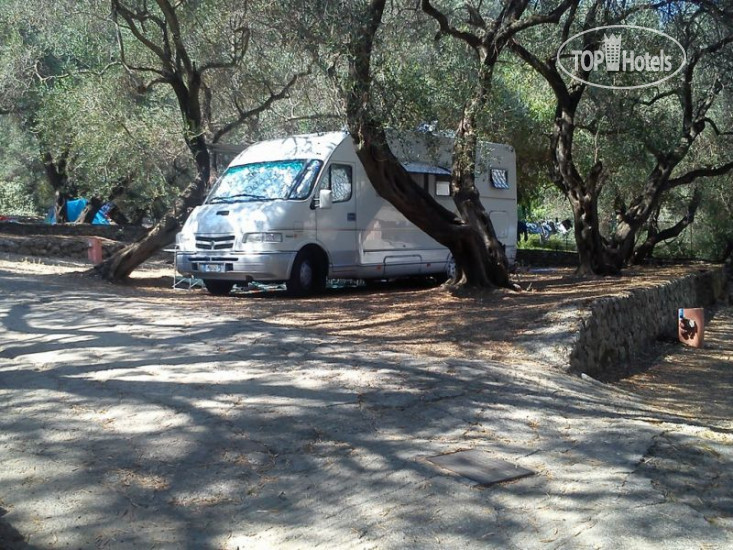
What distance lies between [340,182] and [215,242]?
237 cm

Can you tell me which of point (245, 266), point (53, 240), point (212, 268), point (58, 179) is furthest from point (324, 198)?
point (58, 179)

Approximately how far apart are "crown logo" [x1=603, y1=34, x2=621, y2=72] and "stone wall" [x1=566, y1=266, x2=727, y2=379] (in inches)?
169

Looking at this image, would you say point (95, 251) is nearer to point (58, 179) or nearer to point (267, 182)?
point (267, 182)

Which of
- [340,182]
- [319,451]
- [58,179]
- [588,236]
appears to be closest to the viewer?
[319,451]

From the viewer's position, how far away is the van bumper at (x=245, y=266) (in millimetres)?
12617

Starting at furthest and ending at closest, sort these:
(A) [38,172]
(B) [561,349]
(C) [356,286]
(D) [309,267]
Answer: (A) [38,172] < (C) [356,286] < (D) [309,267] < (B) [561,349]

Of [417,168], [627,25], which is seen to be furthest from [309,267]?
[627,25]

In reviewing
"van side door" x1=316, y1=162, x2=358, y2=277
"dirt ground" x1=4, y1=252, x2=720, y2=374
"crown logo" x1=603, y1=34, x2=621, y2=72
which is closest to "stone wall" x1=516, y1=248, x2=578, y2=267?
"dirt ground" x1=4, y1=252, x2=720, y2=374

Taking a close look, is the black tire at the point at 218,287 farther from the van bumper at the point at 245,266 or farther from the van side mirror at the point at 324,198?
the van side mirror at the point at 324,198

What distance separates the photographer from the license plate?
12906 millimetres

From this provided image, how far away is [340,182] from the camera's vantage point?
13.9 metres

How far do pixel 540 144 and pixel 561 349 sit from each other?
14.7m

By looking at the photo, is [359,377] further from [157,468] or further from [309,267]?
[309,267]

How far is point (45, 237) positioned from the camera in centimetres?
2228
